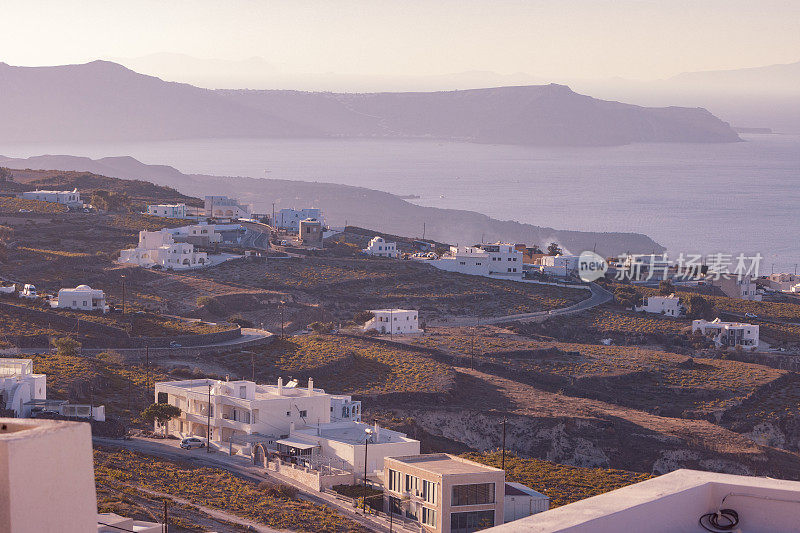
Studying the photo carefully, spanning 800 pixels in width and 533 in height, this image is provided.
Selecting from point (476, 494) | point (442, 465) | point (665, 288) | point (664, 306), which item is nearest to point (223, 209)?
point (665, 288)

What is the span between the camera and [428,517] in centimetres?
1797

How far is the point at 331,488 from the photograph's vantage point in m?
20.1

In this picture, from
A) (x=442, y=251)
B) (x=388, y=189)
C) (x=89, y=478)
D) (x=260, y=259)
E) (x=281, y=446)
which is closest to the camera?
(x=89, y=478)

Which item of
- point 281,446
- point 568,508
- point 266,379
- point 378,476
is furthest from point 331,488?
point 568,508

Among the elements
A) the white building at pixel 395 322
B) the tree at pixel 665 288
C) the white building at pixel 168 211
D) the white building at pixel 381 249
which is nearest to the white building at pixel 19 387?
the white building at pixel 395 322

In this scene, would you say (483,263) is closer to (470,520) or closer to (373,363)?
(373,363)

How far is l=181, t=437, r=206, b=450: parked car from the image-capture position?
22.6 m

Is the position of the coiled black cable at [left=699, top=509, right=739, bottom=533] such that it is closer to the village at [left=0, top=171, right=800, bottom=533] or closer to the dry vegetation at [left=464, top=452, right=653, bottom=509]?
the village at [left=0, top=171, right=800, bottom=533]

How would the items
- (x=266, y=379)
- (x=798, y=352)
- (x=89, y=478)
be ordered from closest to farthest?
(x=89, y=478) < (x=266, y=379) < (x=798, y=352)

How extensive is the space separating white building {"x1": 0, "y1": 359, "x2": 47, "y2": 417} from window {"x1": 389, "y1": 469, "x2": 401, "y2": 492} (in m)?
7.24

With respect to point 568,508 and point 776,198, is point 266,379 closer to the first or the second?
point 568,508

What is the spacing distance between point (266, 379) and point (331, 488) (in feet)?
34.7

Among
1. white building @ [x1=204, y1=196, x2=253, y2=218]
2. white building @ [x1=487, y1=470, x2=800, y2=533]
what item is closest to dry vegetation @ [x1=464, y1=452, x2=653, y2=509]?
white building @ [x1=487, y1=470, x2=800, y2=533]

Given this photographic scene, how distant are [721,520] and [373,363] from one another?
30.4 meters
